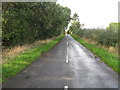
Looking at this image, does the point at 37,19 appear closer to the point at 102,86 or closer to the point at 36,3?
the point at 36,3

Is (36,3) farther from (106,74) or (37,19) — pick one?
(106,74)

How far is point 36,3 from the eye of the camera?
26.4 m

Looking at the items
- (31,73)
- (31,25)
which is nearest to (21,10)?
(31,25)

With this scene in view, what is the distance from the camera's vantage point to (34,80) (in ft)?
34.3

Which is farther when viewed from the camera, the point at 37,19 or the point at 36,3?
the point at 37,19

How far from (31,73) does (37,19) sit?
19669 mm

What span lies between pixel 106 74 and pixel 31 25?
65.0 ft

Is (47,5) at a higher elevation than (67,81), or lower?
higher

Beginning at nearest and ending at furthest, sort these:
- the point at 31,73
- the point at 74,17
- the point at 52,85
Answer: the point at 52,85, the point at 31,73, the point at 74,17

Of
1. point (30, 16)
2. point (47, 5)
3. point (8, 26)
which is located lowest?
point (8, 26)

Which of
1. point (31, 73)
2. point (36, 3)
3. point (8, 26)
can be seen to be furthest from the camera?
point (36, 3)

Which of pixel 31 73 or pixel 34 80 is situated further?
pixel 31 73

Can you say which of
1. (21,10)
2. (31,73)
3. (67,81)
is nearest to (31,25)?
(21,10)

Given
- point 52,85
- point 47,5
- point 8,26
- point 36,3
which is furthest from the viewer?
point 47,5
